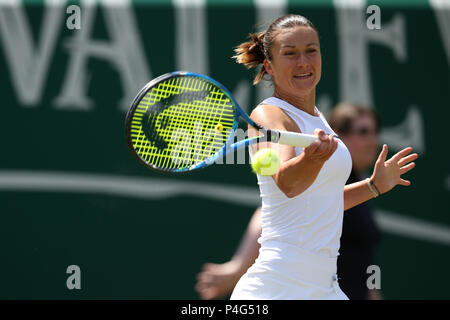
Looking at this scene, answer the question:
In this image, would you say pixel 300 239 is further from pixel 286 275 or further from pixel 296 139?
pixel 296 139

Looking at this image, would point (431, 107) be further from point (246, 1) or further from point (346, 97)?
point (246, 1)

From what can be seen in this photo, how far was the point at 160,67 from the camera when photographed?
17.8ft

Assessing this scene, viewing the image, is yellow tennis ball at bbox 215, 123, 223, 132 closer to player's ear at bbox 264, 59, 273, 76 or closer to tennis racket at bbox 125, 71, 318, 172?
tennis racket at bbox 125, 71, 318, 172

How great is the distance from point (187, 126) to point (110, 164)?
2.78 metres

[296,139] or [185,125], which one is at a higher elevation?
[185,125]

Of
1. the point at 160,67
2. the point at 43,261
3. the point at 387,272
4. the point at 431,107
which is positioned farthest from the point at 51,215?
the point at 431,107

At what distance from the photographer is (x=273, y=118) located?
8.51 ft

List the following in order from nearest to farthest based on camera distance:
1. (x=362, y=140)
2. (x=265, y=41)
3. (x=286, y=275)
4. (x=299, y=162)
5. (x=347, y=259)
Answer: (x=299, y=162)
(x=286, y=275)
(x=265, y=41)
(x=347, y=259)
(x=362, y=140)

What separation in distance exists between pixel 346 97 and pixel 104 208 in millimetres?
1872

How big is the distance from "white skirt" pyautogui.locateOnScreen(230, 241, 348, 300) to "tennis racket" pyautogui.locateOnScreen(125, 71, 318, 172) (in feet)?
1.22

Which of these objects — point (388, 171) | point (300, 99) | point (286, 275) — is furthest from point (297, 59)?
A: point (286, 275)

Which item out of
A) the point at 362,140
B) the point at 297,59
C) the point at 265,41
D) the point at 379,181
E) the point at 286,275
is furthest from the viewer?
the point at 362,140

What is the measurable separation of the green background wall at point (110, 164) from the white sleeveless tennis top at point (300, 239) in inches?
108

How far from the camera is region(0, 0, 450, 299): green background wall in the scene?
5.35 meters
